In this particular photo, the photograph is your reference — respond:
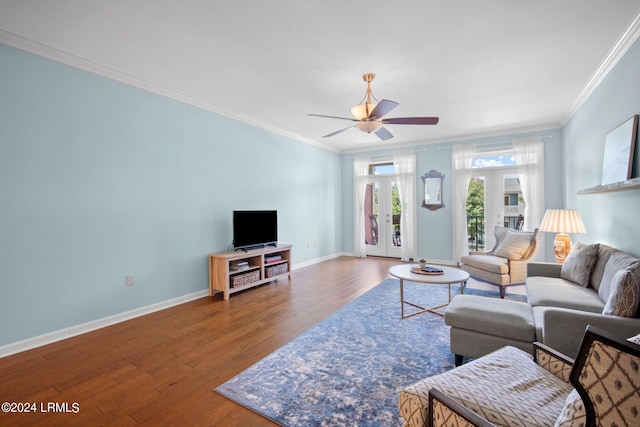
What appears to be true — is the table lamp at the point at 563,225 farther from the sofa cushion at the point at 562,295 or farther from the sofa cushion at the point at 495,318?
the sofa cushion at the point at 495,318

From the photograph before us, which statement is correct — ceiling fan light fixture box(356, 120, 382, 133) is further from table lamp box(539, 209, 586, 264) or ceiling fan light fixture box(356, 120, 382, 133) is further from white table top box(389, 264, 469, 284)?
table lamp box(539, 209, 586, 264)

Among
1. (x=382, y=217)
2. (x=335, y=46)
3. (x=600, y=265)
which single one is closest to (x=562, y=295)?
(x=600, y=265)

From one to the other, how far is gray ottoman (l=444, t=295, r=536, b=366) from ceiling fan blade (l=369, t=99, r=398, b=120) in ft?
6.38

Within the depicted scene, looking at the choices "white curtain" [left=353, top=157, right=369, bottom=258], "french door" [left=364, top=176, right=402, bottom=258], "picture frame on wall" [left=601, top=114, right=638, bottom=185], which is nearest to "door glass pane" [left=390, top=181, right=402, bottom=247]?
"french door" [left=364, top=176, right=402, bottom=258]

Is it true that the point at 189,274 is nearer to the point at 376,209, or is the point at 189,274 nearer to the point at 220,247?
the point at 220,247

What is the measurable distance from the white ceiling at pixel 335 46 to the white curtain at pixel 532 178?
1.35m

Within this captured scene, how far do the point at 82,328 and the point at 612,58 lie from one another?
19.7ft

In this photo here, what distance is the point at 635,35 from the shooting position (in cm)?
247

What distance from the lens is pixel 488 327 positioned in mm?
2111

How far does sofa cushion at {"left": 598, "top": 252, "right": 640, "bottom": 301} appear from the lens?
2105 mm

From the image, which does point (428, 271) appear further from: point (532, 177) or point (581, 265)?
point (532, 177)

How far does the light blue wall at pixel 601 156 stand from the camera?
256 cm

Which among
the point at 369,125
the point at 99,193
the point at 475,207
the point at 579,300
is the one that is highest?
the point at 369,125

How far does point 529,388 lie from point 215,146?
4.29m
